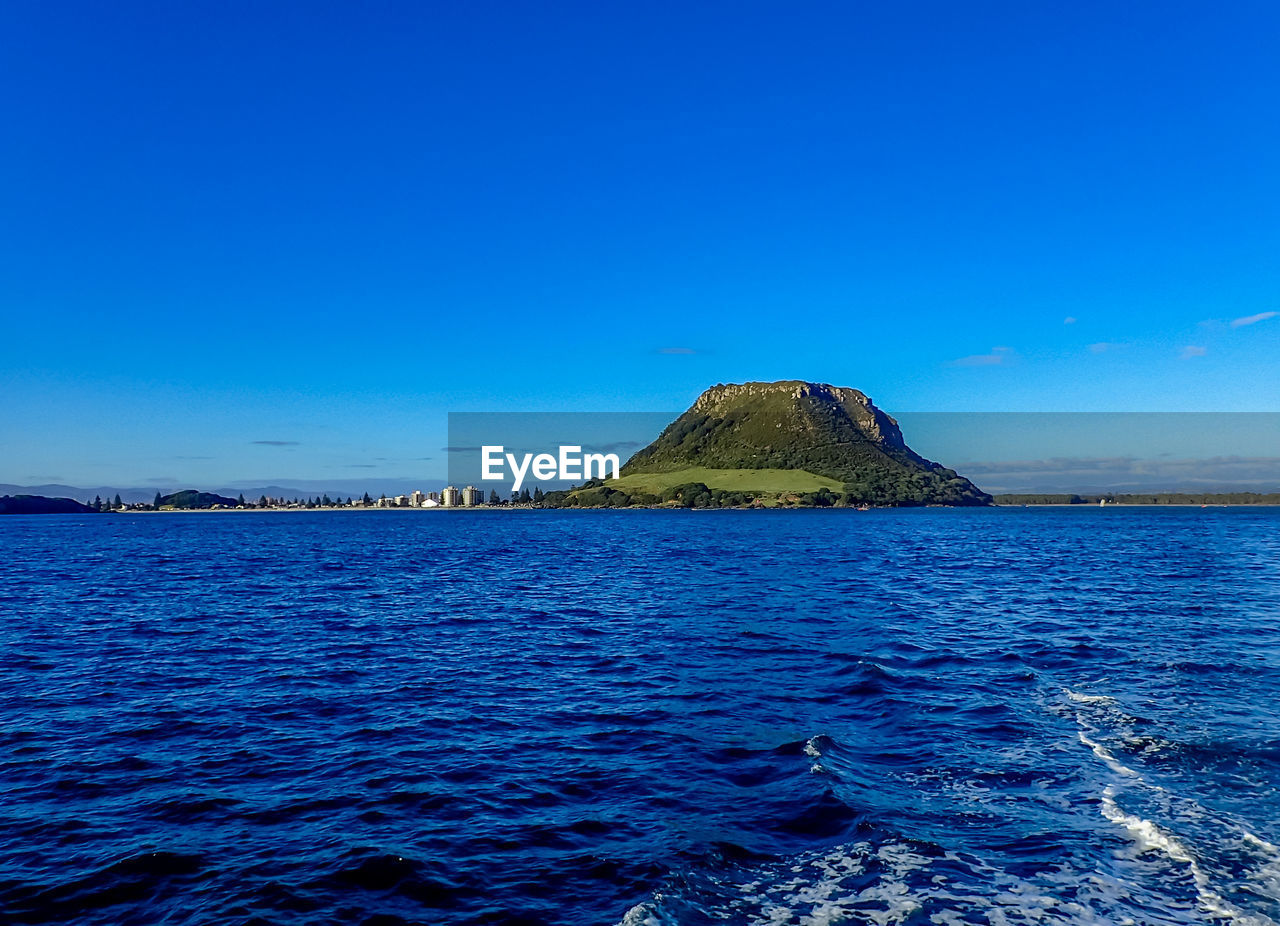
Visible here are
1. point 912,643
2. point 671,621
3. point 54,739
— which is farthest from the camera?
point 671,621

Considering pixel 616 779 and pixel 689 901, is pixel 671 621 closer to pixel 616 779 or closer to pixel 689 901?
pixel 616 779

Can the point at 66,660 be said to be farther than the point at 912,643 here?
No

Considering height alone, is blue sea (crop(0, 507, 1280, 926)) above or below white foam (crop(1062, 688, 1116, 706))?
above

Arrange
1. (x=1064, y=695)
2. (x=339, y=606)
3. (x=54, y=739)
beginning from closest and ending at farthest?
(x=54, y=739), (x=1064, y=695), (x=339, y=606)

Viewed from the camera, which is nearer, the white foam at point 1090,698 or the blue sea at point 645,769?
the blue sea at point 645,769

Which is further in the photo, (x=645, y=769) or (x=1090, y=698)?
(x=1090, y=698)

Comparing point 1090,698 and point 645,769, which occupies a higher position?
point 645,769

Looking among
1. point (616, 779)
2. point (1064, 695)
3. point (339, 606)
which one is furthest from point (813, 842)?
point (339, 606)

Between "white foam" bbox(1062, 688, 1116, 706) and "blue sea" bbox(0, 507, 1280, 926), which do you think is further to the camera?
"white foam" bbox(1062, 688, 1116, 706)
